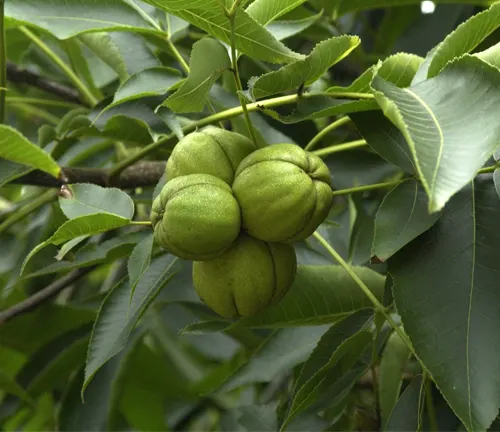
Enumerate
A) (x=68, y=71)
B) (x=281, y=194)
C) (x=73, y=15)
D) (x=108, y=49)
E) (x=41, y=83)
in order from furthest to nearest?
(x=41, y=83), (x=68, y=71), (x=108, y=49), (x=73, y=15), (x=281, y=194)

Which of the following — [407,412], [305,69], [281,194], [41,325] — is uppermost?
[305,69]

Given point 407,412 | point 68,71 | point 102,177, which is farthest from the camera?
point 68,71

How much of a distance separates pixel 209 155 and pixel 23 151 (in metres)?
0.24

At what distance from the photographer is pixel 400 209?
904 millimetres

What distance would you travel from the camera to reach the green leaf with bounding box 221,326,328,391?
1.22 metres

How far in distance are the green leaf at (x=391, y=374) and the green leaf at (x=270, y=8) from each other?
54 cm

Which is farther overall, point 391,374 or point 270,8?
point 391,374

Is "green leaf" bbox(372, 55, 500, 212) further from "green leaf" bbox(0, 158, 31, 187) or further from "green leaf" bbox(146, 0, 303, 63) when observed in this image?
"green leaf" bbox(0, 158, 31, 187)

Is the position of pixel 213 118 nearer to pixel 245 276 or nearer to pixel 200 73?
pixel 200 73

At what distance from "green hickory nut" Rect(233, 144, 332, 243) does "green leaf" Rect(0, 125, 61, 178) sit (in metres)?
0.22

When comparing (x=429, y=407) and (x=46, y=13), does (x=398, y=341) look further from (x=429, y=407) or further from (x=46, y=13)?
(x=46, y=13)

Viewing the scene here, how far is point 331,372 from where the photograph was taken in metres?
1.06

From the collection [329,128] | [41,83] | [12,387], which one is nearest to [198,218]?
[329,128]

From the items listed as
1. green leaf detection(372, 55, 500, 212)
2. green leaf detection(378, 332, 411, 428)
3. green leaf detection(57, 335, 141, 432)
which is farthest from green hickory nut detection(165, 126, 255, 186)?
green leaf detection(57, 335, 141, 432)
